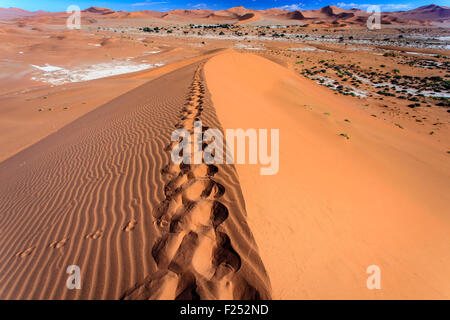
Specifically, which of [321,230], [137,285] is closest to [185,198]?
[137,285]

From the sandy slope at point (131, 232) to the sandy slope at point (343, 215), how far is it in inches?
12.6

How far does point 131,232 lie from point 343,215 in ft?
9.22

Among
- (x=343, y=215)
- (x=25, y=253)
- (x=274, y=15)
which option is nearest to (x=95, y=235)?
(x=25, y=253)

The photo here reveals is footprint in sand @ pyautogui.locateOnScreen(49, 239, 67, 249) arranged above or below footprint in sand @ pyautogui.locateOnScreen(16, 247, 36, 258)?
above

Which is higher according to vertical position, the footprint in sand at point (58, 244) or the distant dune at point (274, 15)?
the distant dune at point (274, 15)

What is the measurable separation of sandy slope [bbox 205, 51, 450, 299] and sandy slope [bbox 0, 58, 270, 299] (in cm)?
32

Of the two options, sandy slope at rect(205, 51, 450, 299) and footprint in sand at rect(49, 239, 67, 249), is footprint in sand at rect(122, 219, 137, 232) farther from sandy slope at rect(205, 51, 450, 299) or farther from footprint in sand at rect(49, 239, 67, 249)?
sandy slope at rect(205, 51, 450, 299)

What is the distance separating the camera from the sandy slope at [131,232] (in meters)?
1.98

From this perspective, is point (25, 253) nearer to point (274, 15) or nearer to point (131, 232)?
point (131, 232)

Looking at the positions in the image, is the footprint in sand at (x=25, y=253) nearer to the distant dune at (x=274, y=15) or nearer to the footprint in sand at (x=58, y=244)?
the footprint in sand at (x=58, y=244)

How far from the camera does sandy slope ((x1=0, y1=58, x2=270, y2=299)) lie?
198cm

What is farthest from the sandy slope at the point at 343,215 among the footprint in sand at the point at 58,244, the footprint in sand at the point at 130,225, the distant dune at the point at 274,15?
the distant dune at the point at 274,15

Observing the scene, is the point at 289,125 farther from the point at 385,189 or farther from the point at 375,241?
the point at 375,241

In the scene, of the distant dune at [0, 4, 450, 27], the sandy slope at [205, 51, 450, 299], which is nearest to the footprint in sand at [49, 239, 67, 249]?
the sandy slope at [205, 51, 450, 299]
